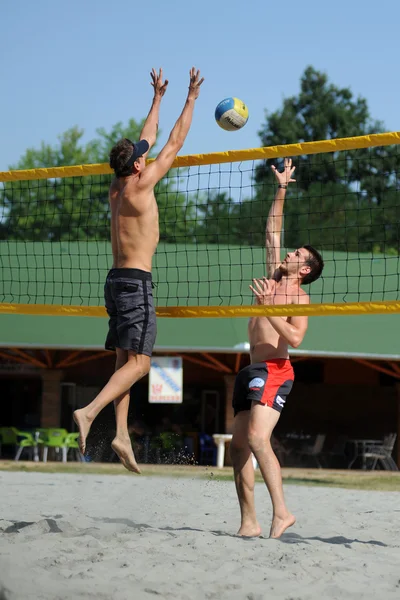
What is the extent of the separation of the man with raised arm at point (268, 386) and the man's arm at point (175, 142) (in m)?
0.98

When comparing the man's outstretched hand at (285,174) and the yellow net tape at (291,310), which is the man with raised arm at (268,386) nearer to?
the yellow net tape at (291,310)

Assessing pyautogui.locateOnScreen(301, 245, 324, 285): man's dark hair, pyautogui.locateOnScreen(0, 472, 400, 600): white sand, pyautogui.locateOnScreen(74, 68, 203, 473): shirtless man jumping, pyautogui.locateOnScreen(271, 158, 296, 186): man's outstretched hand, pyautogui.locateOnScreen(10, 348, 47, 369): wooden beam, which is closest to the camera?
pyautogui.locateOnScreen(0, 472, 400, 600): white sand

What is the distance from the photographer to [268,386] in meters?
6.06

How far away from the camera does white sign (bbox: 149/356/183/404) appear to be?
1769cm

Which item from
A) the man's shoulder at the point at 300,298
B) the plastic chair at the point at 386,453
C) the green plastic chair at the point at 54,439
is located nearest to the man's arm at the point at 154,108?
the man's shoulder at the point at 300,298

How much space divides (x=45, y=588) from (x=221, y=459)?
44.2 feet

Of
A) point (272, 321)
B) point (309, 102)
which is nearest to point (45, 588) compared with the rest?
point (272, 321)

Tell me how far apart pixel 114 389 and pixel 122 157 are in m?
1.51

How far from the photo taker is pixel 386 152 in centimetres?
4544

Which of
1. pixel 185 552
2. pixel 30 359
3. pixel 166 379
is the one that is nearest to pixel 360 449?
pixel 166 379

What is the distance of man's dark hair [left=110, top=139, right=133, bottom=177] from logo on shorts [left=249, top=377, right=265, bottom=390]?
63.7 inches

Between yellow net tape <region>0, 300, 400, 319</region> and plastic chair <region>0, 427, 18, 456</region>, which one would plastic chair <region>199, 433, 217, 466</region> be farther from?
yellow net tape <region>0, 300, 400, 319</region>

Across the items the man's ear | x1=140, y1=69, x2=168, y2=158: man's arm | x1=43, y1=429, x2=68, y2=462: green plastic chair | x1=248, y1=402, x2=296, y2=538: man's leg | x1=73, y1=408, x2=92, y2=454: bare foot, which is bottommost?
x1=43, y1=429, x2=68, y2=462: green plastic chair

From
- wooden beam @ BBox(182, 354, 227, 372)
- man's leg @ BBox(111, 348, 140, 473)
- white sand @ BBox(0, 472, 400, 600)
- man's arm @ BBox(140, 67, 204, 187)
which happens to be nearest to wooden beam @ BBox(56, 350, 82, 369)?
wooden beam @ BBox(182, 354, 227, 372)
